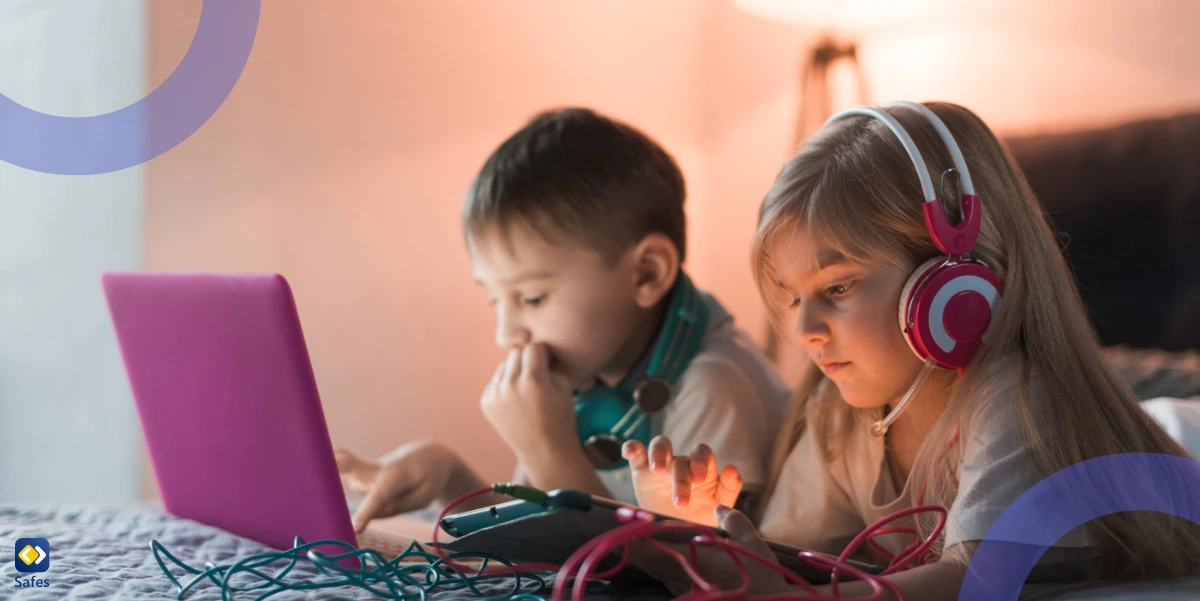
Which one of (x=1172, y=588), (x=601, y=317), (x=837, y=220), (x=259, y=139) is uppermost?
(x=259, y=139)

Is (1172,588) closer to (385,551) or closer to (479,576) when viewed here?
(479,576)

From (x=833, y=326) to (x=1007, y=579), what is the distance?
0.23 metres

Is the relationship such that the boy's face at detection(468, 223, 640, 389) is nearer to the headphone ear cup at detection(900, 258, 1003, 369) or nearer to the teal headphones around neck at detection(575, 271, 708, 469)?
the teal headphones around neck at detection(575, 271, 708, 469)

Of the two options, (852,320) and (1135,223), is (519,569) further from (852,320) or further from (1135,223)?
(1135,223)

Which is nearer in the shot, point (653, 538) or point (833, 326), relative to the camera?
point (653, 538)

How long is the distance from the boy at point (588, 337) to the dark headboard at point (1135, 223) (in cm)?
57

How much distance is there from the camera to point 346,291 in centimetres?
162

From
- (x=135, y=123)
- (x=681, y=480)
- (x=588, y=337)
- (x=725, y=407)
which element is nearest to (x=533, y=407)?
(x=588, y=337)

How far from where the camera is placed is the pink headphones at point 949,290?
714 mm

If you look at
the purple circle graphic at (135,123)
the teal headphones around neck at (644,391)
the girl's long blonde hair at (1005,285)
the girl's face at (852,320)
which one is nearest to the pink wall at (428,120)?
the purple circle graphic at (135,123)

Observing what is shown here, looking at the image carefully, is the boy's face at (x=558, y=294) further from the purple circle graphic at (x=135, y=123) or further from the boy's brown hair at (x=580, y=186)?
the purple circle graphic at (x=135, y=123)

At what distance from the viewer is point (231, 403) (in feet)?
2.52

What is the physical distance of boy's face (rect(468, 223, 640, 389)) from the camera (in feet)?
3.64

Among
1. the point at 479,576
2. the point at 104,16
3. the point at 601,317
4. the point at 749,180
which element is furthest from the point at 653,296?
the point at 749,180
